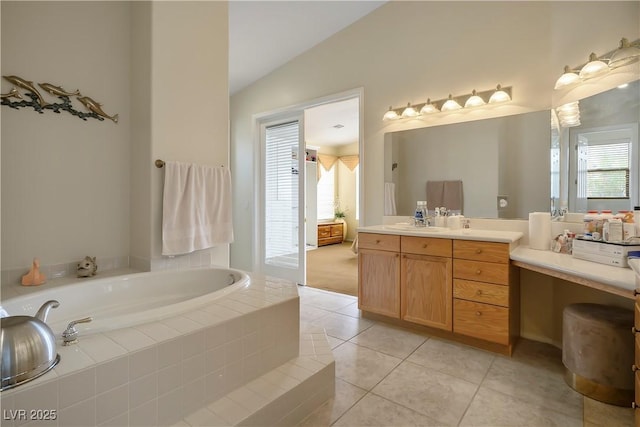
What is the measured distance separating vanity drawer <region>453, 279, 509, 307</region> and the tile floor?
15.6 inches

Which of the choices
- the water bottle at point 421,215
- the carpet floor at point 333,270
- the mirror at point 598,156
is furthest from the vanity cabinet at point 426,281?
the carpet floor at point 333,270

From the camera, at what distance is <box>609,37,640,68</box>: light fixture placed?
181cm

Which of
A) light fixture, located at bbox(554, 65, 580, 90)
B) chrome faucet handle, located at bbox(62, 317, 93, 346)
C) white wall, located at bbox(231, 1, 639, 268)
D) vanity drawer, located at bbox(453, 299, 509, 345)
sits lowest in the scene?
vanity drawer, located at bbox(453, 299, 509, 345)

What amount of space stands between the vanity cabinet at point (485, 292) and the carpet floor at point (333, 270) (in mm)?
1553

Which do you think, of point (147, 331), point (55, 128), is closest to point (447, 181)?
point (147, 331)

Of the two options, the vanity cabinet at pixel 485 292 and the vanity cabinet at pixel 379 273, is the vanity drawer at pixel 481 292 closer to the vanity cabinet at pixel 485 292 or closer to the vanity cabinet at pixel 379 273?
the vanity cabinet at pixel 485 292

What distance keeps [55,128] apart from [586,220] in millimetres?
3484

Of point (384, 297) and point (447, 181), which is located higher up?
point (447, 181)

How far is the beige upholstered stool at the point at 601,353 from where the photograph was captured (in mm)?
1662

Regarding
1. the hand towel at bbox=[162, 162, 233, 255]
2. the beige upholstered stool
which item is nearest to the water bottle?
the beige upholstered stool

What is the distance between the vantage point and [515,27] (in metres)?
2.46

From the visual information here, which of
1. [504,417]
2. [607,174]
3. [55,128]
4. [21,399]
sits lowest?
[504,417]

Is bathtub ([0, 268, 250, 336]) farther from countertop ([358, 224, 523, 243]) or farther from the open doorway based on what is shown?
the open doorway

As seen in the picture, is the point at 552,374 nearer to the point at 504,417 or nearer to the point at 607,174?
the point at 504,417
